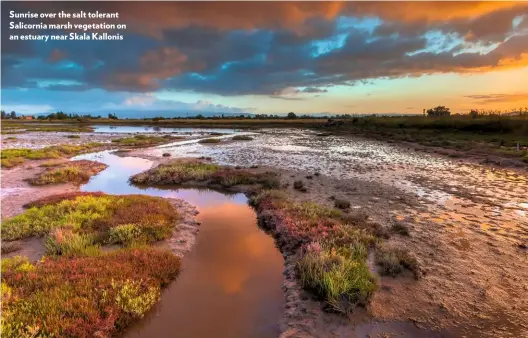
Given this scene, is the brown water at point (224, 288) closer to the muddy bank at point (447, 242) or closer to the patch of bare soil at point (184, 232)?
the patch of bare soil at point (184, 232)

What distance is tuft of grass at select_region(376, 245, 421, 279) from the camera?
10398 mm

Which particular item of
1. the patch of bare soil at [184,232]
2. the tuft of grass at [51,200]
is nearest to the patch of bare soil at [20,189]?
the tuft of grass at [51,200]

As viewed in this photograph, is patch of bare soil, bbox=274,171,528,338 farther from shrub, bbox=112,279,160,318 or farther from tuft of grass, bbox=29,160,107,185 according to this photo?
tuft of grass, bbox=29,160,107,185

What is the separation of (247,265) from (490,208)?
612 inches

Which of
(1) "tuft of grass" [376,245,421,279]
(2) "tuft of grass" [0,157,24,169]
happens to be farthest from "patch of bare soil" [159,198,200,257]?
(2) "tuft of grass" [0,157,24,169]

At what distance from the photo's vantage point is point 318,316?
27.2ft

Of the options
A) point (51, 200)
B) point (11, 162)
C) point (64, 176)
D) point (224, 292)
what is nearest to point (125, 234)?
point (224, 292)

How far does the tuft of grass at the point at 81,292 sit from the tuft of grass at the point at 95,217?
2792 millimetres

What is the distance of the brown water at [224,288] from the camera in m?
8.17

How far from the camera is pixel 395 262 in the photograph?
10.5 meters

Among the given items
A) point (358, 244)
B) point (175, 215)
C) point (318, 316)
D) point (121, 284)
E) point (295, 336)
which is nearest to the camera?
point (295, 336)

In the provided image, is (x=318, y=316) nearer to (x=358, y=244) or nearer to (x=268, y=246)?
(x=358, y=244)

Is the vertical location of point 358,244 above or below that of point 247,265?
above

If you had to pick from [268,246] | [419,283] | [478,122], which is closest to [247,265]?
[268,246]
